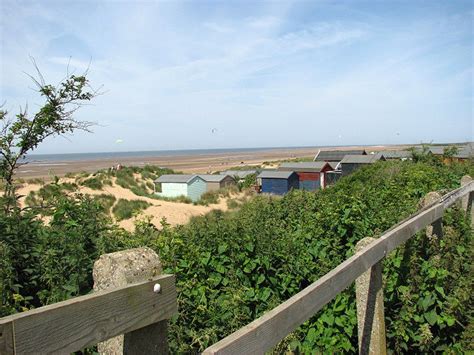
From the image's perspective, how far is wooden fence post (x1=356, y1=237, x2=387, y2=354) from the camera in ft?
9.34

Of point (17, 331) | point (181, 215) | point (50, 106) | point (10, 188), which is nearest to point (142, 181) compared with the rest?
point (181, 215)

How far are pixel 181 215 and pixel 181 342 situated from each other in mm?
25199

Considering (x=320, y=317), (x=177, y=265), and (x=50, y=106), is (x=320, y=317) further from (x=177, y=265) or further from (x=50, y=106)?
(x=50, y=106)

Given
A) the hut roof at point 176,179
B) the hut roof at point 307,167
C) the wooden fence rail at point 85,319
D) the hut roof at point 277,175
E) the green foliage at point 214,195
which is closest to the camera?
the wooden fence rail at point 85,319

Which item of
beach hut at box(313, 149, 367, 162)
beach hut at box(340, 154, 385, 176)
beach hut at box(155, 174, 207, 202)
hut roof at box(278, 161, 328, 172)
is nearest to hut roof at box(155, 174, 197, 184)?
beach hut at box(155, 174, 207, 202)

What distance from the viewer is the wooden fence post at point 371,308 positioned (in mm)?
2846

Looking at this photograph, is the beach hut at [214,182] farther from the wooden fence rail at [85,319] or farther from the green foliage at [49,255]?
the wooden fence rail at [85,319]

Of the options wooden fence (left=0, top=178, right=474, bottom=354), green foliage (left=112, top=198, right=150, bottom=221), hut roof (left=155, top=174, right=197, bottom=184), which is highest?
wooden fence (left=0, top=178, right=474, bottom=354)

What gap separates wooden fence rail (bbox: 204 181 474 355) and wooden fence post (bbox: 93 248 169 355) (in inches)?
12.7

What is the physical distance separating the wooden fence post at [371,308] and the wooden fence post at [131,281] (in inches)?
71.4

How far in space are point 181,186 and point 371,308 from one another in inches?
A: 1341

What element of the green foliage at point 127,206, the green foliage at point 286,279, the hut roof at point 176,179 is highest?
the green foliage at point 286,279

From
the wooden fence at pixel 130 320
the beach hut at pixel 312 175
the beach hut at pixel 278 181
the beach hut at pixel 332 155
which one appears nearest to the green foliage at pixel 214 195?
the beach hut at pixel 278 181

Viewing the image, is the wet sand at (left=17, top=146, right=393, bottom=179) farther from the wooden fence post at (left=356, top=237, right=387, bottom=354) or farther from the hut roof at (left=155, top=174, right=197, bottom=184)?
the wooden fence post at (left=356, top=237, right=387, bottom=354)
